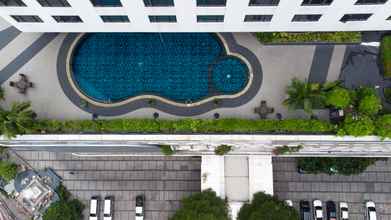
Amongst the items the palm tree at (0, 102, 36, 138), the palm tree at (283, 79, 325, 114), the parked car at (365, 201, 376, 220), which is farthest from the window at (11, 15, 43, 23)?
the parked car at (365, 201, 376, 220)

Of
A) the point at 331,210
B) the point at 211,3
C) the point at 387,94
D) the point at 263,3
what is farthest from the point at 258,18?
A: the point at 331,210

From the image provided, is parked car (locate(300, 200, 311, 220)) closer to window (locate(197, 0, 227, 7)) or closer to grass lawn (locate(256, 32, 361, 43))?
grass lawn (locate(256, 32, 361, 43))

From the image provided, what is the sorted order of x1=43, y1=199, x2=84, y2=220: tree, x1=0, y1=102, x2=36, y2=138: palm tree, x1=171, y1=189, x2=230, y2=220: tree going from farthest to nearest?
x1=43, y1=199, x2=84, y2=220: tree, x1=171, y1=189, x2=230, y2=220: tree, x1=0, y1=102, x2=36, y2=138: palm tree

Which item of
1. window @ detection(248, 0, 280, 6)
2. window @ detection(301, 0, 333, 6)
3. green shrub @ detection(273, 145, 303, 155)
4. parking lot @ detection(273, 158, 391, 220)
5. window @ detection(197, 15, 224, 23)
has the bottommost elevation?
parking lot @ detection(273, 158, 391, 220)

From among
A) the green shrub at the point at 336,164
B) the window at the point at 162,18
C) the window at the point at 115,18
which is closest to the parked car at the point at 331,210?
the green shrub at the point at 336,164

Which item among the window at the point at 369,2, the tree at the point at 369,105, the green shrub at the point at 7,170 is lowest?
the green shrub at the point at 7,170

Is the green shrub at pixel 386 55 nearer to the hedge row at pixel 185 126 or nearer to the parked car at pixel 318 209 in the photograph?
the hedge row at pixel 185 126

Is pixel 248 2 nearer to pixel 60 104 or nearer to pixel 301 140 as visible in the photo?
pixel 301 140
